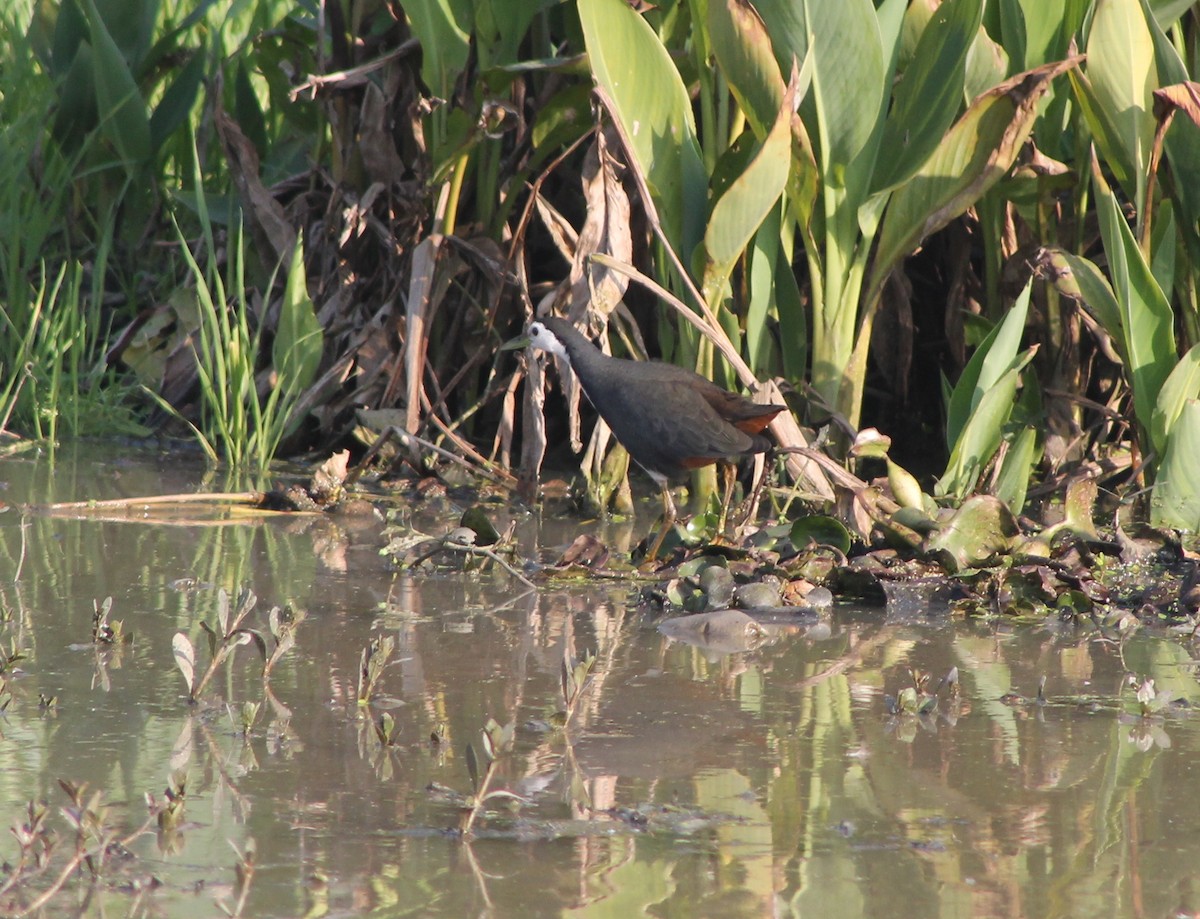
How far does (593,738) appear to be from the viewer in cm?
248

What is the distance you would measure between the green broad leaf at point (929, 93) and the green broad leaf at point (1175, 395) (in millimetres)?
866

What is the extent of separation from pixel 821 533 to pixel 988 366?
0.85m

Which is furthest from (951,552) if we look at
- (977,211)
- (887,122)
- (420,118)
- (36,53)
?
(36,53)

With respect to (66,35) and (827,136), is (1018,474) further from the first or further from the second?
(66,35)

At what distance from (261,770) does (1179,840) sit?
1292 millimetres

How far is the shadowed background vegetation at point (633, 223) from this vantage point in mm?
4105

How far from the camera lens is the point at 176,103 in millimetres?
6066

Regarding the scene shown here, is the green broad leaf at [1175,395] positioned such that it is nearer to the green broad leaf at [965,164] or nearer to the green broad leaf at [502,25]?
the green broad leaf at [965,164]

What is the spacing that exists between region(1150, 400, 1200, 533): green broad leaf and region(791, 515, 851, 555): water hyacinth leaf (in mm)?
917

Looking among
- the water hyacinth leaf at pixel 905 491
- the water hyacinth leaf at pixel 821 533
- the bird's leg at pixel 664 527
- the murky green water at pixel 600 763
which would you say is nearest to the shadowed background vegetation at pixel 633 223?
the water hyacinth leaf at pixel 905 491

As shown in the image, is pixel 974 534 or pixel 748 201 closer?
pixel 974 534

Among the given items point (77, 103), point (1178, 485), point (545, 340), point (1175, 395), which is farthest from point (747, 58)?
point (77, 103)

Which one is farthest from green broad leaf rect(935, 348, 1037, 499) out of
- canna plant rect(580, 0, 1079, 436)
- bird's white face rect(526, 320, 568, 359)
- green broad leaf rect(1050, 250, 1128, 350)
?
bird's white face rect(526, 320, 568, 359)

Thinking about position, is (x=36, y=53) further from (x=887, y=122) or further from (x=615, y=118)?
(x=887, y=122)
